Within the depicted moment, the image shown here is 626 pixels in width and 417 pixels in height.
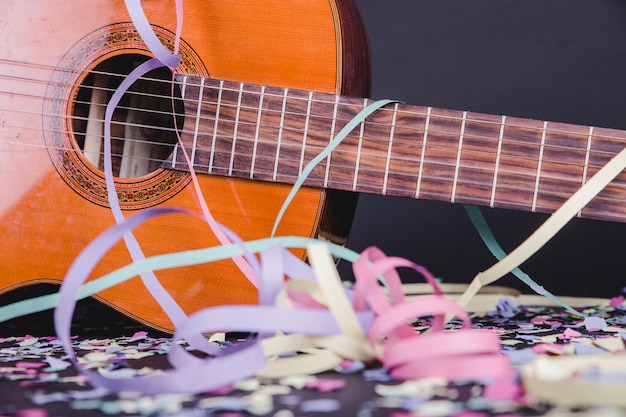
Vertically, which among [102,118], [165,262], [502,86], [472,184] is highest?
[502,86]

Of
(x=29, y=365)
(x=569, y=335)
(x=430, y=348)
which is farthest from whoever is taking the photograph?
(x=569, y=335)

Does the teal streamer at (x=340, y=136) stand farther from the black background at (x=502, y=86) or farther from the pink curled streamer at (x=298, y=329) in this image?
the black background at (x=502, y=86)

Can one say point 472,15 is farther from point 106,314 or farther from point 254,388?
point 254,388

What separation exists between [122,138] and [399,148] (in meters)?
0.41

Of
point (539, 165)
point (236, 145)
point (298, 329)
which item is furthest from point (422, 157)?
point (298, 329)

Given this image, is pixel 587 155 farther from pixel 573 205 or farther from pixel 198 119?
pixel 198 119

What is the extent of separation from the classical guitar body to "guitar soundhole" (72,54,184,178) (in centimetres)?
1

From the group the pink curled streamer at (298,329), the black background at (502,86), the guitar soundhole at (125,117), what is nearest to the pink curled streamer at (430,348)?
the pink curled streamer at (298,329)

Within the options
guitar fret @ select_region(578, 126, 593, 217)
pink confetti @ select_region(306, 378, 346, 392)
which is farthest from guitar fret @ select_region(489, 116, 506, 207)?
pink confetti @ select_region(306, 378, 346, 392)

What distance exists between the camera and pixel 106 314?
1.19 meters

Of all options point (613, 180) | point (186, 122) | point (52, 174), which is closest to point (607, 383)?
point (613, 180)

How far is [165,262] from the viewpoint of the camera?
2.90ft

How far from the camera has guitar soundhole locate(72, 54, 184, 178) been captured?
121cm

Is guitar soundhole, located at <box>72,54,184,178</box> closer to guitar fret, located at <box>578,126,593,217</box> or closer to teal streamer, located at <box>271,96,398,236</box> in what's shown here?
teal streamer, located at <box>271,96,398,236</box>
